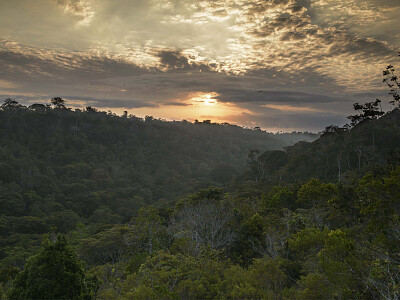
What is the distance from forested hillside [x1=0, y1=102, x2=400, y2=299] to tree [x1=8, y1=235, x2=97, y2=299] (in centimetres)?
4

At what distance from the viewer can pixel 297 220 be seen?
20.6 meters

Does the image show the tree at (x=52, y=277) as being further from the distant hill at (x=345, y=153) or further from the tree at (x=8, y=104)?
the tree at (x=8, y=104)

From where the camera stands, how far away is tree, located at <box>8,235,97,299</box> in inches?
373

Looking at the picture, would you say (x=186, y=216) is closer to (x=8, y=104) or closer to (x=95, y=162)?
(x=95, y=162)

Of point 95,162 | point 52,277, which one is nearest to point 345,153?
point 52,277

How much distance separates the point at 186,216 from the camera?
80.1 ft

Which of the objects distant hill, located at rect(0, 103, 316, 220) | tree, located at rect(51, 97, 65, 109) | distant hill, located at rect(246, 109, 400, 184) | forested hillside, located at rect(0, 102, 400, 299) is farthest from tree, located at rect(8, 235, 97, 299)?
tree, located at rect(51, 97, 65, 109)

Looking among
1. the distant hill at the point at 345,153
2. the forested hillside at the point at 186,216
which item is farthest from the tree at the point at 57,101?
the distant hill at the point at 345,153

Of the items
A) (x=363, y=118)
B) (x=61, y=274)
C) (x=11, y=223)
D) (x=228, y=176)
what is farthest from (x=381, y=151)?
(x=11, y=223)

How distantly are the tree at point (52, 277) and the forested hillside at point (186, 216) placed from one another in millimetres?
43

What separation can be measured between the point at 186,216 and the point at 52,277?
15325 millimetres

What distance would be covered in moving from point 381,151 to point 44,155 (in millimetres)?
95259

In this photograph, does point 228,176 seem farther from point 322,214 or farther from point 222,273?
point 222,273

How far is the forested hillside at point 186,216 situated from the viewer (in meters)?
11.0
